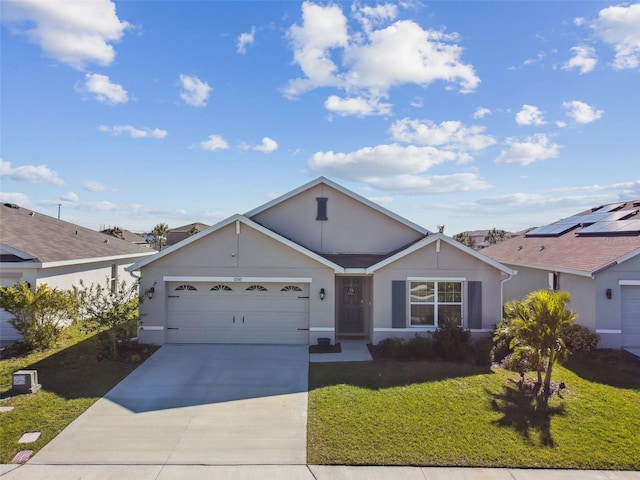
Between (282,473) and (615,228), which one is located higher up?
(615,228)

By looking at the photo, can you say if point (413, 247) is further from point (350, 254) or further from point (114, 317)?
point (114, 317)

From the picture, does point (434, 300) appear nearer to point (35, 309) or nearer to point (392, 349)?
point (392, 349)

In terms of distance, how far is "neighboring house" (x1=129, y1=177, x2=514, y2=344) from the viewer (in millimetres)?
12867

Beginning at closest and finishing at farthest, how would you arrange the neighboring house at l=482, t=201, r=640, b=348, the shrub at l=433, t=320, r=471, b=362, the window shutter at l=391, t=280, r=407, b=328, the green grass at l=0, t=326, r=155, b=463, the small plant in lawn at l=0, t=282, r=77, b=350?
the green grass at l=0, t=326, r=155, b=463, the shrub at l=433, t=320, r=471, b=362, the small plant in lawn at l=0, t=282, r=77, b=350, the neighboring house at l=482, t=201, r=640, b=348, the window shutter at l=391, t=280, r=407, b=328

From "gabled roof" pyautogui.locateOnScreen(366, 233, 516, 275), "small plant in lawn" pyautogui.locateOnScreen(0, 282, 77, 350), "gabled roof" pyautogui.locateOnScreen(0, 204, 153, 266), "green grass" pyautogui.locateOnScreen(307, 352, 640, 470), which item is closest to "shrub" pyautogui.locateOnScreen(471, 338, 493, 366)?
"green grass" pyautogui.locateOnScreen(307, 352, 640, 470)

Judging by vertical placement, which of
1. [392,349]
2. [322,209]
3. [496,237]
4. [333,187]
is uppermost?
[496,237]

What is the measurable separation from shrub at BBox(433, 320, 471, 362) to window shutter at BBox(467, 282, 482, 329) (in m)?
1.24

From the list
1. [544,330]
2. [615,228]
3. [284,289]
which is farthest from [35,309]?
[615,228]

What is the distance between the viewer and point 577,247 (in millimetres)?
15633

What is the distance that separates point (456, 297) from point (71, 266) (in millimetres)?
14773

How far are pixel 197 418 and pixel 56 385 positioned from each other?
13.6 ft

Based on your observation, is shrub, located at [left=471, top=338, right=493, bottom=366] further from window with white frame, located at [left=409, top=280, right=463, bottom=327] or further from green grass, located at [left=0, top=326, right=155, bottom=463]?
green grass, located at [left=0, top=326, right=155, bottom=463]

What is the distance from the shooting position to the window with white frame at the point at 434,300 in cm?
1303

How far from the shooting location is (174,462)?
629 cm
